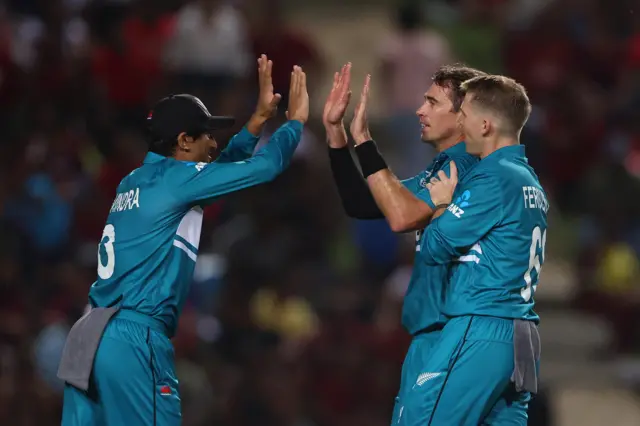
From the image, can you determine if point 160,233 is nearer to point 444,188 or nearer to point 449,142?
point 444,188

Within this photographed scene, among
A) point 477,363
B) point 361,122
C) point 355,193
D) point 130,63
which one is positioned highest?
point 130,63

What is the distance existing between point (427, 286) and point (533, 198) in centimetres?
66

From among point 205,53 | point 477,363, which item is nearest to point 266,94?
point 477,363

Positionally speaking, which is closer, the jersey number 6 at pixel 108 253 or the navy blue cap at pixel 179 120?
the jersey number 6 at pixel 108 253

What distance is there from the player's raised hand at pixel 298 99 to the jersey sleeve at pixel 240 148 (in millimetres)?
229

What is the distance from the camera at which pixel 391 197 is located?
18.6ft

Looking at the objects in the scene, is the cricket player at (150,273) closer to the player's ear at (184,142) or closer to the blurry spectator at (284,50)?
the player's ear at (184,142)

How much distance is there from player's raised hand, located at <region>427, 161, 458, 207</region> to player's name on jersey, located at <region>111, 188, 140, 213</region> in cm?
133

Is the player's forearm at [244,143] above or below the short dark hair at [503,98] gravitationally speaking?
below

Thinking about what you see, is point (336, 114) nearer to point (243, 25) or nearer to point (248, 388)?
point (248, 388)

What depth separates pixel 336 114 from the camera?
237 inches

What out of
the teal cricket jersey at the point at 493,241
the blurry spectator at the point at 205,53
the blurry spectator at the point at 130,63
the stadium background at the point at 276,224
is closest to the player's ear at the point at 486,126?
the teal cricket jersey at the point at 493,241

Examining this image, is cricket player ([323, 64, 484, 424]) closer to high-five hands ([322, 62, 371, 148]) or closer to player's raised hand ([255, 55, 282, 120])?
high-five hands ([322, 62, 371, 148])

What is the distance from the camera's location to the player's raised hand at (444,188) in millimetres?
5633
